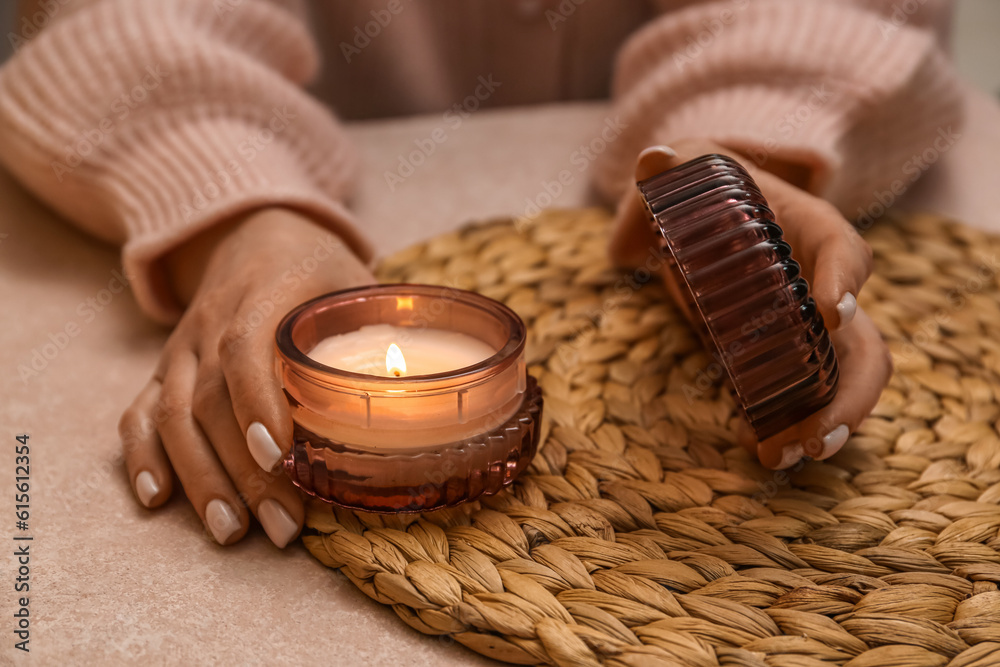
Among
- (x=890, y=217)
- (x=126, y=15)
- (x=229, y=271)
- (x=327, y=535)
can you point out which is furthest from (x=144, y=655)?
(x=890, y=217)

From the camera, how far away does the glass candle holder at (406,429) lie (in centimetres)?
37

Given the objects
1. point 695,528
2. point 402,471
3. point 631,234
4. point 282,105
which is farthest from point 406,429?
point 282,105

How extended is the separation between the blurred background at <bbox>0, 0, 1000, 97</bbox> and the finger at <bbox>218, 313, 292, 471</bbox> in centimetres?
113

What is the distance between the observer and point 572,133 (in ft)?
2.94

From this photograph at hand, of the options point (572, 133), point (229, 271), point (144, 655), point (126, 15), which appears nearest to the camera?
point (144, 655)

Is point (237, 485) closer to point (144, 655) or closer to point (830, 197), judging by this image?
point (144, 655)

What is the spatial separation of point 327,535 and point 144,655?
3.5 inches

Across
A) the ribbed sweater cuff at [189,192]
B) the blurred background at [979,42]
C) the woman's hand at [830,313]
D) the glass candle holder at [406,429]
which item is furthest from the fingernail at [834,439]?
the blurred background at [979,42]

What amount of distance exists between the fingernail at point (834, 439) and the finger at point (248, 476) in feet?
0.83

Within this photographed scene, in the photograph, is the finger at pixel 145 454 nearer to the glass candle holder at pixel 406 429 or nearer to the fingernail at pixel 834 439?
the glass candle holder at pixel 406 429

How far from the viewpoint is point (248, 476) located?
1.32 ft

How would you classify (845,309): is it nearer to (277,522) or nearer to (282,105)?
(277,522)

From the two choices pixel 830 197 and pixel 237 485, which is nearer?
pixel 237 485

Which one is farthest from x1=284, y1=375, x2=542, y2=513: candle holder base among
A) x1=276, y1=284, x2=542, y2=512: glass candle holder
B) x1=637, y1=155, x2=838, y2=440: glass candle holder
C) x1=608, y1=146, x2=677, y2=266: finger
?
x1=608, y1=146, x2=677, y2=266: finger
